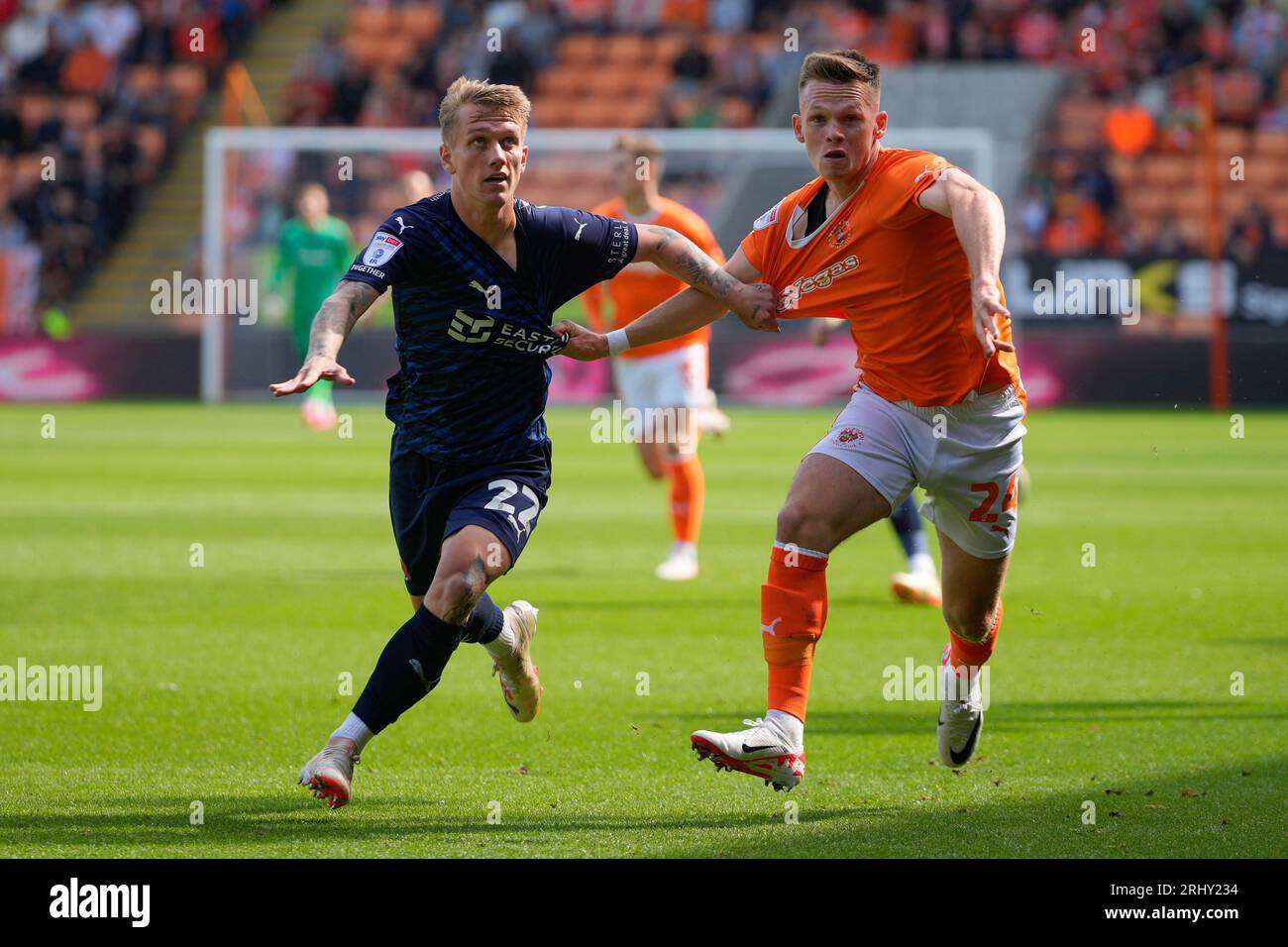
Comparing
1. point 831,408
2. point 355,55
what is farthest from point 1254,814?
point 355,55

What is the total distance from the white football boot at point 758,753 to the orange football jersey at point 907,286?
49.9 inches

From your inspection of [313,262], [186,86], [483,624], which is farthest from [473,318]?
[186,86]

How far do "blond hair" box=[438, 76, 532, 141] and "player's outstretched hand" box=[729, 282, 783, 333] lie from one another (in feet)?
3.09

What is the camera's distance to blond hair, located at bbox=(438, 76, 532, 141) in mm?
5824

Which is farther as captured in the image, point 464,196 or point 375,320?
point 375,320

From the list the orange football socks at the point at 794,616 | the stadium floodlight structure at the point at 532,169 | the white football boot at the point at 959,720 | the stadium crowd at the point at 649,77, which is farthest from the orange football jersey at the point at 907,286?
the stadium crowd at the point at 649,77

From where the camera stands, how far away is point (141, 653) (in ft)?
28.4

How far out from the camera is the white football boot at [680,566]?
1136 centimetres

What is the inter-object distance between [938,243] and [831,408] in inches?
795

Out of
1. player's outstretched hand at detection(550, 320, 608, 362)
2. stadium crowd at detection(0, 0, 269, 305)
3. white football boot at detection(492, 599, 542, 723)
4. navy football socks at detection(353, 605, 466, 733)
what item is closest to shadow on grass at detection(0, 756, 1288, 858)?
navy football socks at detection(353, 605, 466, 733)

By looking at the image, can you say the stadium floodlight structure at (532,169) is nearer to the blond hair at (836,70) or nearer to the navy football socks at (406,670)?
the blond hair at (836,70)

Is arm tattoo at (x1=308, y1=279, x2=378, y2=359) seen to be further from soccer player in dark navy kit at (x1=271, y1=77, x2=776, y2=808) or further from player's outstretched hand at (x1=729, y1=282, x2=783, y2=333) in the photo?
player's outstretched hand at (x1=729, y1=282, x2=783, y2=333)
